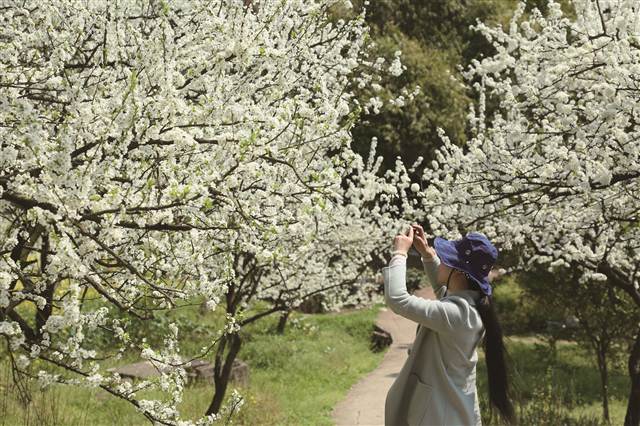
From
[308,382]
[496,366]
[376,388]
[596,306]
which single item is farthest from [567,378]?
[496,366]

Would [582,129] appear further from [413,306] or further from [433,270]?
[413,306]

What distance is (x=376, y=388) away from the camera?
42.5 feet

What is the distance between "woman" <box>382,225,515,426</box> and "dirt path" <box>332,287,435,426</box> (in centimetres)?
718

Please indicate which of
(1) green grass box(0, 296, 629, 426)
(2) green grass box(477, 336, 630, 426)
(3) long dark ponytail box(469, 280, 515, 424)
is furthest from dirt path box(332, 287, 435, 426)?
(3) long dark ponytail box(469, 280, 515, 424)

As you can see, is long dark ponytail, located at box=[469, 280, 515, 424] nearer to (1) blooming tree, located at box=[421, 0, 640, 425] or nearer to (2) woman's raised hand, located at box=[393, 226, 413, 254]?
(2) woman's raised hand, located at box=[393, 226, 413, 254]

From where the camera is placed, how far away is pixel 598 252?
29.1 feet

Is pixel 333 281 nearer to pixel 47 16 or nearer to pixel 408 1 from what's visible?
pixel 47 16

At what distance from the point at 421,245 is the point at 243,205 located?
97 cm

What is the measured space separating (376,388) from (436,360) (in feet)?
31.3

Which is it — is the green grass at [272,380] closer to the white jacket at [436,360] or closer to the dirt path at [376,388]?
the dirt path at [376,388]

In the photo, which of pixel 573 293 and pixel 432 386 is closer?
pixel 432 386

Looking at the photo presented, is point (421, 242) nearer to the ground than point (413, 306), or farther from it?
farther from it

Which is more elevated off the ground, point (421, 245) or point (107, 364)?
point (421, 245)

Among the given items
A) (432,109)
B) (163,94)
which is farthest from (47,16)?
(432,109)
